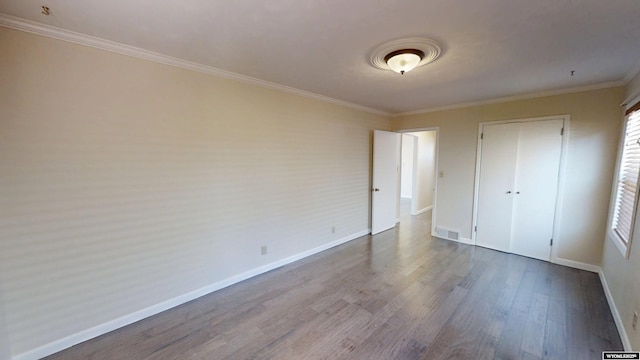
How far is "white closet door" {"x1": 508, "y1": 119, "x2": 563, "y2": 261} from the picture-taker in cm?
354

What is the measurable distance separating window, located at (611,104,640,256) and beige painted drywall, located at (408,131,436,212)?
3.76 metres

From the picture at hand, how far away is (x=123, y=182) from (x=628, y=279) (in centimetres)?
443

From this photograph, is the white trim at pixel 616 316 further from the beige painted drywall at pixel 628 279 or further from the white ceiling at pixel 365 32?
the white ceiling at pixel 365 32

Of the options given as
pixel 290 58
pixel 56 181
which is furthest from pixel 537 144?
pixel 56 181

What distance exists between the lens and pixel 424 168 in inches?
270

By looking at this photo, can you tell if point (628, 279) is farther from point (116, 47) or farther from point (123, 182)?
point (116, 47)

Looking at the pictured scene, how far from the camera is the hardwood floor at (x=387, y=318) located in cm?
200

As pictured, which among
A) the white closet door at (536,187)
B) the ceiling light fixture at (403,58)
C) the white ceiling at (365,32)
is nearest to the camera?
the white ceiling at (365,32)

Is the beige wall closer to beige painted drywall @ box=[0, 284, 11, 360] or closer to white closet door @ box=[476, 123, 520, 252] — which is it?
white closet door @ box=[476, 123, 520, 252]

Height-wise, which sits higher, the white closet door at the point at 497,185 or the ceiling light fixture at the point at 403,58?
the ceiling light fixture at the point at 403,58

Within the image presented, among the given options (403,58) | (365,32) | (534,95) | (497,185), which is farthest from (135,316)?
(534,95)

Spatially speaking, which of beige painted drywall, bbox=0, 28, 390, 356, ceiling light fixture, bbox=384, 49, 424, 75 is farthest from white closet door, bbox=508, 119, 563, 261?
beige painted drywall, bbox=0, 28, 390, 356

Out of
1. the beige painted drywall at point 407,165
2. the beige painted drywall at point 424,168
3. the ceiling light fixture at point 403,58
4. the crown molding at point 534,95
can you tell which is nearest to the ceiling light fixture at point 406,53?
the ceiling light fixture at point 403,58

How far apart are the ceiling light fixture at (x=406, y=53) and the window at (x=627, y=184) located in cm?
208
